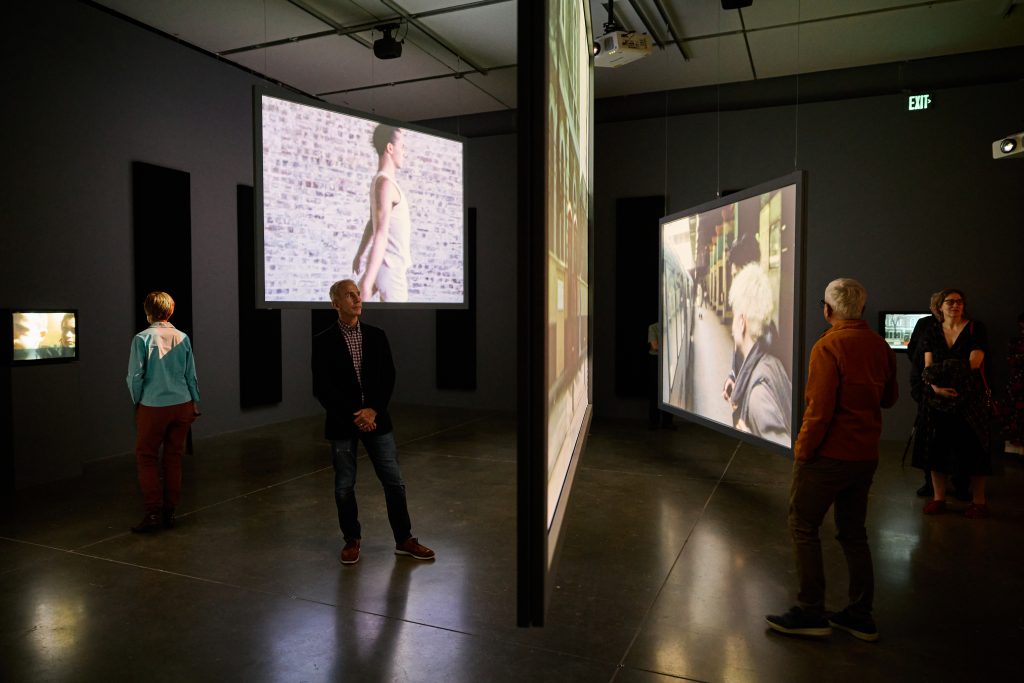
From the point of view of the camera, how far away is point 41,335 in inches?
204

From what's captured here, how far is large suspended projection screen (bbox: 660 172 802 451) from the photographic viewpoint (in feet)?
13.3

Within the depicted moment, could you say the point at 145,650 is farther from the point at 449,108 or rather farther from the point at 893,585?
the point at 449,108

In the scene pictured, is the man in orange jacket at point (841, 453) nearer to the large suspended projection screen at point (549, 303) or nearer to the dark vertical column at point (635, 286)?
the large suspended projection screen at point (549, 303)

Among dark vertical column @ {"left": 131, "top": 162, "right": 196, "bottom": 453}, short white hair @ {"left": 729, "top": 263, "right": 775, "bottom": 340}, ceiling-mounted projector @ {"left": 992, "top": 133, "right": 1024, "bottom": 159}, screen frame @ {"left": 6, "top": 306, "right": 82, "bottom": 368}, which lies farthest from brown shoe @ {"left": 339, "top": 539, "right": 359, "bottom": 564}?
ceiling-mounted projector @ {"left": 992, "top": 133, "right": 1024, "bottom": 159}

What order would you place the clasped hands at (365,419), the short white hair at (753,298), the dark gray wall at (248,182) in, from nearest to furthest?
the clasped hands at (365,419) < the short white hair at (753,298) < the dark gray wall at (248,182)

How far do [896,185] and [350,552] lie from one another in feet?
21.6

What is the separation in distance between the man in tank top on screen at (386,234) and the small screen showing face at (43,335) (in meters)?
2.50

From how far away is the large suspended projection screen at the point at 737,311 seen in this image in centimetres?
405

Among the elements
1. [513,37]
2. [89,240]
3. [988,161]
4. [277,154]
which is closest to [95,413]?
[89,240]

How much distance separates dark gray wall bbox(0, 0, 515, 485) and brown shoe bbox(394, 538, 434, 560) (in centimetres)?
336

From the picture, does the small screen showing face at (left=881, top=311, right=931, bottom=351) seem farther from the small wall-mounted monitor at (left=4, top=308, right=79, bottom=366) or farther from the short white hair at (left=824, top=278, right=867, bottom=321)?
the small wall-mounted monitor at (left=4, top=308, right=79, bottom=366)

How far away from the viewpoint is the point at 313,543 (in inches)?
153

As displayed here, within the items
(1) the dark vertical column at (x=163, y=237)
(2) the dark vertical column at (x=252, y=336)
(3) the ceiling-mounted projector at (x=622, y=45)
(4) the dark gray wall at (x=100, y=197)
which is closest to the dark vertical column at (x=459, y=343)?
(4) the dark gray wall at (x=100, y=197)

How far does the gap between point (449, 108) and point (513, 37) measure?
2.29 metres
